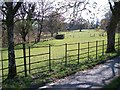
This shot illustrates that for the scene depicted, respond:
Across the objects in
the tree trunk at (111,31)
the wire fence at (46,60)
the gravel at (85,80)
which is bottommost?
the gravel at (85,80)

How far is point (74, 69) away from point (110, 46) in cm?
1098

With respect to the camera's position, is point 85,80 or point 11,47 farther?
point 11,47

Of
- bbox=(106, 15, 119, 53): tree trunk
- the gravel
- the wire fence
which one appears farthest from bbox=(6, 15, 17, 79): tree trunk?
bbox=(106, 15, 119, 53): tree trunk

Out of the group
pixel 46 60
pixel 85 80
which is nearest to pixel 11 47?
pixel 46 60

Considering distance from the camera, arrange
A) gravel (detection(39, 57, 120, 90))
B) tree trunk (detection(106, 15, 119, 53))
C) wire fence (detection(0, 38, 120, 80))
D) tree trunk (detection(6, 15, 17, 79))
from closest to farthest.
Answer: gravel (detection(39, 57, 120, 90))
tree trunk (detection(6, 15, 17, 79))
wire fence (detection(0, 38, 120, 80))
tree trunk (detection(106, 15, 119, 53))

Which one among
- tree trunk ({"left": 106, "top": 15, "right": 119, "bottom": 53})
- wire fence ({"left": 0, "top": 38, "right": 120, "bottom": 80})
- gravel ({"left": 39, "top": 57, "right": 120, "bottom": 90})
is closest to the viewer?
gravel ({"left": 39, "top": 57, "right": 120, "bottom": 90})

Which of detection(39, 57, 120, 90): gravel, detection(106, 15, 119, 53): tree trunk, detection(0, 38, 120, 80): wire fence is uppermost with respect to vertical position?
detection(106, 15, 119, 53): tree trunk

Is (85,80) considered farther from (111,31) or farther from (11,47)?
(111,31)

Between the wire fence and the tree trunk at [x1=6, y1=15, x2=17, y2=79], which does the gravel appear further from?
the tree trunk at [x1=6, y1=15, x2=17, y2=79]

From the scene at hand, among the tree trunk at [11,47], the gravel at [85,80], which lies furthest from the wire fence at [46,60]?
the gravel at [85,80]

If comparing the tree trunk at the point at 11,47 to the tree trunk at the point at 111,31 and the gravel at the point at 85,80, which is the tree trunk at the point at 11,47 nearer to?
the gravel at the point at 85,80

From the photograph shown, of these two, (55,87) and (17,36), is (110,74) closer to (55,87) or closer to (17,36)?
(55,87)

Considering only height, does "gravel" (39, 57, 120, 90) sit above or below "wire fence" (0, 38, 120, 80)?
below

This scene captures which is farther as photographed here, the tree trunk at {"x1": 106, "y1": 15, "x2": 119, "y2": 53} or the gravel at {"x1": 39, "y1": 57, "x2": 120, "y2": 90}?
the tree trunk at {"x1": 106, "y1": 15, "x2": 119, "y2": 53}
